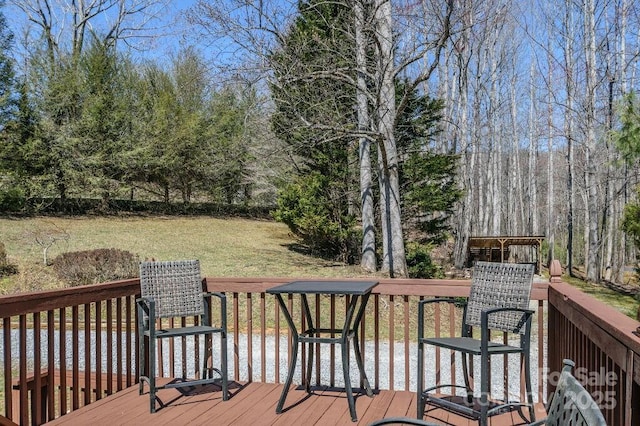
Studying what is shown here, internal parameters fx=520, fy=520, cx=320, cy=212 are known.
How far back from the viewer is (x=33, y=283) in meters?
9.83

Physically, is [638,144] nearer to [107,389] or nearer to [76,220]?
[107,389]

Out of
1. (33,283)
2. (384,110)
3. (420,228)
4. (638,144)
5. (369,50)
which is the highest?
(369,50)

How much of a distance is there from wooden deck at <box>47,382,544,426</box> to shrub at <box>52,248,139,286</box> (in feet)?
20.6

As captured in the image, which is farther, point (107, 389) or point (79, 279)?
point (79, 279)

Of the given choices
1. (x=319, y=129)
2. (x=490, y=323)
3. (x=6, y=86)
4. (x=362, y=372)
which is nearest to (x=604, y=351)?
(x=490, y=323)

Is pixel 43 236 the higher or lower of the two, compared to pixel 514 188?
lower

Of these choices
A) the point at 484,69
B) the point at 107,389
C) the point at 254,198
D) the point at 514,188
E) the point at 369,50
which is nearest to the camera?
the point at 107,389

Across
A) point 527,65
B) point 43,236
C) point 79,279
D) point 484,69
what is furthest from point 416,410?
point 527,65

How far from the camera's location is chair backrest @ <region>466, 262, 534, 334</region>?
10.9ft

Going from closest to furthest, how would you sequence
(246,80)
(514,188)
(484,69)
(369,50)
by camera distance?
1. (246,80)
2. (369,50)
3. (484,69)
4. (514,188)

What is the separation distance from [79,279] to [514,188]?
21.4m

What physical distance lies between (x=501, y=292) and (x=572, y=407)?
2.40 meters

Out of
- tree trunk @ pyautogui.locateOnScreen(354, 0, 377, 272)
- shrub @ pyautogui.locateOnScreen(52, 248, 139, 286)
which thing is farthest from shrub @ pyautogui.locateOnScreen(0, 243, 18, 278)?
tree trunk @ pyautogui.locateOnScreen(354, 0, 377, 272)

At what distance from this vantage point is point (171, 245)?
1449 cm
